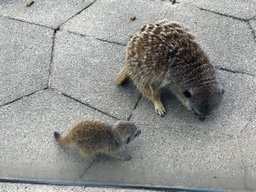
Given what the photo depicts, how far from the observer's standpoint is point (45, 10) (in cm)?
411

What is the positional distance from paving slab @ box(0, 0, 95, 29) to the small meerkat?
2196 mm

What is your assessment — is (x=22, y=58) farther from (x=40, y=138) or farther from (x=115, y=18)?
(x=115, y=18)

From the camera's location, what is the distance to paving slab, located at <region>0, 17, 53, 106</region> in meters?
3.14

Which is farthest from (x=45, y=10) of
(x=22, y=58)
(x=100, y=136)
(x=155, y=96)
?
(x=100, y=136)

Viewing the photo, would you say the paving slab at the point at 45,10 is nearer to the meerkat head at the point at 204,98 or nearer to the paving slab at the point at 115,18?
the paving slab at the point at 115,18

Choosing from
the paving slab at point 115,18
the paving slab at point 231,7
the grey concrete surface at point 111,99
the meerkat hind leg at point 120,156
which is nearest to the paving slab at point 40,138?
the grey concrete surface at point 111,99

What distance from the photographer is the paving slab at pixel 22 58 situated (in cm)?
314

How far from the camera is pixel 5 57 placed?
3.44 meters

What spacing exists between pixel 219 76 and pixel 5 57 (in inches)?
118

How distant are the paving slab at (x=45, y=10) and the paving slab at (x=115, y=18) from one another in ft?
0.50

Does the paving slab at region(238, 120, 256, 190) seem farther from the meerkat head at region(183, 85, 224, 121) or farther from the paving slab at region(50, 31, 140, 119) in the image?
the paving slab at region(50, 31, 140, 119)

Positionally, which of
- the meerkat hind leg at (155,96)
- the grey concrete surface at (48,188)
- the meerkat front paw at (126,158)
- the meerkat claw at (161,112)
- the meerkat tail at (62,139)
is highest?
the meerkat hind leg at (155,96)

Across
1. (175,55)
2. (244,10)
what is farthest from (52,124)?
(244,10)

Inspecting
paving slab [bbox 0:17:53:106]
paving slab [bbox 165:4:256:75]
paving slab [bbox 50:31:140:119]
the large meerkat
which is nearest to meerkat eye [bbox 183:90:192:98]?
the large meerkat
